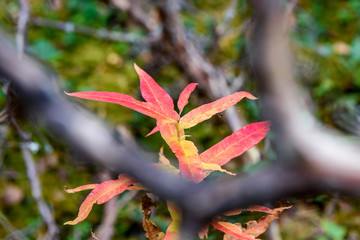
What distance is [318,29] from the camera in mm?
1860

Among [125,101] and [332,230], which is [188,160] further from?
[332,230]

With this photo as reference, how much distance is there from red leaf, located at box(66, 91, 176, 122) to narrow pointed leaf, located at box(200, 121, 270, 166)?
3.0 inches

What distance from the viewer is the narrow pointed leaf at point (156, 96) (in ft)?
Answer: 1.33

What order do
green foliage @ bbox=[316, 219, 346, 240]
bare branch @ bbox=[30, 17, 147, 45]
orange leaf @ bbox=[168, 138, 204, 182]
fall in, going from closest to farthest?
orange leaf @ bbox=[168, 138, 204, 182] < green foliage @ bbox=[316, 219, 346, 240] < bare branch @ bbox=[30, 17, 147, 45]

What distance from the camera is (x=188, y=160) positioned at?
0.35 m

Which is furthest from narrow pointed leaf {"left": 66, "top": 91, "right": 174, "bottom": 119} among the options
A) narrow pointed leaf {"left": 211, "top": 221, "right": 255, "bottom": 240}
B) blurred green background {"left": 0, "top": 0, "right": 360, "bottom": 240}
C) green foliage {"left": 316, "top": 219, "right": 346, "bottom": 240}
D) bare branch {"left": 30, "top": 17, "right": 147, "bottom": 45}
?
bare branch {"left": 30, "top": 17, "right": 147, "bottom": 45}

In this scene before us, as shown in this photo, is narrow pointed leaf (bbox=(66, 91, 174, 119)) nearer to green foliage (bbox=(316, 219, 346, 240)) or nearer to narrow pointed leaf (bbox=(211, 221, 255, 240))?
narrow pointed leaf (bbox=(211, 221, 255, 240))

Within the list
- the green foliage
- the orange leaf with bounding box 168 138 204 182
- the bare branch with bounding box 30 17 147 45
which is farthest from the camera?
the bare branch with bounding box 30 17 147 45

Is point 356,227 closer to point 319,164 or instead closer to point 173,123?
point 173,123

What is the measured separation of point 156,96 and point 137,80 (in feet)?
3.69

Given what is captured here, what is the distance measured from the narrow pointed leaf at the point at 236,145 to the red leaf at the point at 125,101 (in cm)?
8

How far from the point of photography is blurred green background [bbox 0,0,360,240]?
105 centimetres

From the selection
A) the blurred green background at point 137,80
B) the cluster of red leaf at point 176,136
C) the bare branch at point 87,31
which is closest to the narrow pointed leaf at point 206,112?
the cluster of red leaf at point 176,136

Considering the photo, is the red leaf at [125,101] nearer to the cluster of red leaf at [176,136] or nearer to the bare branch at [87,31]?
the cluster of red leaf at [176,136]
